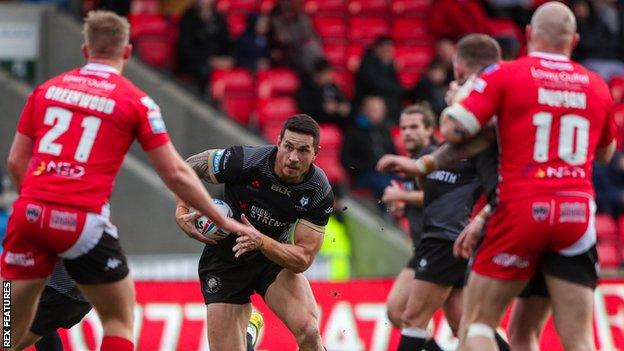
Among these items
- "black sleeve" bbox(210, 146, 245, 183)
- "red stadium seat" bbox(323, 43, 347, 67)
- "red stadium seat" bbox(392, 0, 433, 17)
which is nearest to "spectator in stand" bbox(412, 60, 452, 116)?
"red stadium seat" bbox(323, 43, 347, 67)

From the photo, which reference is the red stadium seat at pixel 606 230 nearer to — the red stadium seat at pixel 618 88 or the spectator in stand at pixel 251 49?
the red stadium seat at pixel 618 88

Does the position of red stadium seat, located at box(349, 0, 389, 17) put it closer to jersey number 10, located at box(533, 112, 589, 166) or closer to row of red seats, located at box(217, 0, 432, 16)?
row of red seats, located at box(217, 0, 432, 16)

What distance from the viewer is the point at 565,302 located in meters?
7.38

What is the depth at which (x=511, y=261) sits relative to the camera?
737 centimetres

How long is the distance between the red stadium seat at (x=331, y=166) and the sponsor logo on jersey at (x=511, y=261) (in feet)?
27.3

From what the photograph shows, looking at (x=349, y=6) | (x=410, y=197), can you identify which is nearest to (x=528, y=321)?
(x=410, y=197)

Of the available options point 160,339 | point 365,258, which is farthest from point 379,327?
point 365,258

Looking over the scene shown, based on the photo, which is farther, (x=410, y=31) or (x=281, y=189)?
(x=410, y=31)

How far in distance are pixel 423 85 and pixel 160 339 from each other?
6.21 meters

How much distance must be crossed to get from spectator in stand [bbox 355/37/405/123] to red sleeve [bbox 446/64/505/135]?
898 centimetres

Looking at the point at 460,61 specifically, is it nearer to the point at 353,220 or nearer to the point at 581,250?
the point at 581,250

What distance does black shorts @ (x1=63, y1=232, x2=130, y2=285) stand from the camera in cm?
752

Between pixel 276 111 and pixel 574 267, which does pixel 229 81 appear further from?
pixel 574 267

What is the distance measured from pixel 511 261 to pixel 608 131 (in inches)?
39.6
